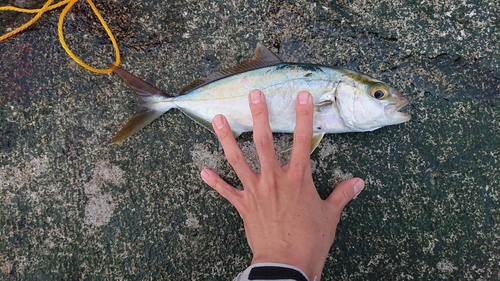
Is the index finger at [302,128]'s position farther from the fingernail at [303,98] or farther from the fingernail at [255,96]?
the fingernail at [255,96]

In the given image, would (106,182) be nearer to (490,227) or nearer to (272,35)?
(272,35)

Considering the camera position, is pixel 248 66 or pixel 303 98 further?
pixel 248 66

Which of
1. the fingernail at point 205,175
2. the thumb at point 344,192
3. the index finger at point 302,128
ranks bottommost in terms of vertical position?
the fingernail at point 205,175

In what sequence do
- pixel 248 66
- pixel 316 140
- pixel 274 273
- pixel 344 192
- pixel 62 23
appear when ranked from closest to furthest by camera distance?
pixel 274 273, pixel 344 192, pixel 316 140, pixel 248 66, pixel 62 23

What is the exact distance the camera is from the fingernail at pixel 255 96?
2.09 m

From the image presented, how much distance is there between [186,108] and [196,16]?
676 mm

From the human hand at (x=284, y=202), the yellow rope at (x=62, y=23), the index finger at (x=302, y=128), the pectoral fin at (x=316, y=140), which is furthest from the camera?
the yellow rope at (x=62, y=23)

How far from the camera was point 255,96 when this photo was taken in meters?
2.10

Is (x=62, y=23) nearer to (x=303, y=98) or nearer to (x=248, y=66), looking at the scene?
(x=248, y=66)

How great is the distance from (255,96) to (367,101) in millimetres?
→ 651

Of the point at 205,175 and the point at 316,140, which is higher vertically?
the point at 316,140

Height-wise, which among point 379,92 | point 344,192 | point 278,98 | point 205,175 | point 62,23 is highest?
point 379,92

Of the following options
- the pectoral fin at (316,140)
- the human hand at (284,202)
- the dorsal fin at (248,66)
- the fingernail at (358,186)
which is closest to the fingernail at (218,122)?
the human hand at (284,202)

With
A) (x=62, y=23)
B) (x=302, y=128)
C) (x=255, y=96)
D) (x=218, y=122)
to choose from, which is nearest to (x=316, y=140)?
(x=302, y=128)
